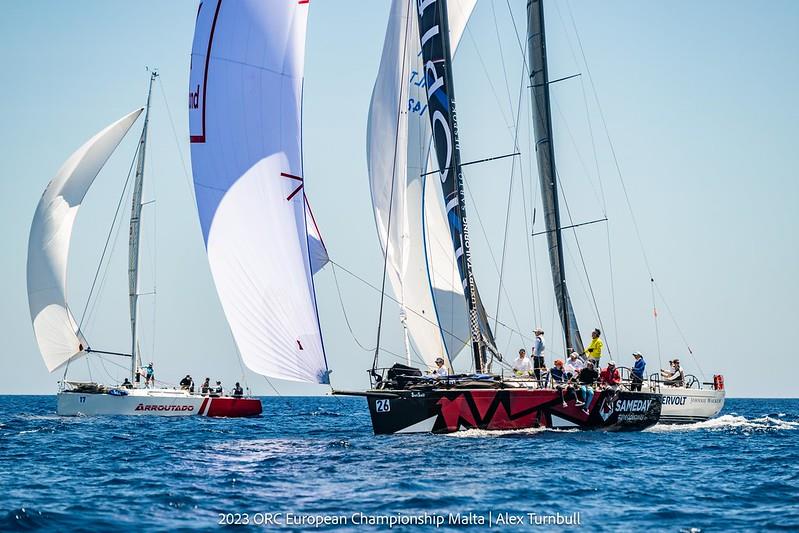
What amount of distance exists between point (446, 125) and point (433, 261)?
3604mm

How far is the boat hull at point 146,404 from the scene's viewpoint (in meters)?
39.8

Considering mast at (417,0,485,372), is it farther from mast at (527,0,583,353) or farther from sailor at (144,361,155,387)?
sailor at (144,361,155,387)

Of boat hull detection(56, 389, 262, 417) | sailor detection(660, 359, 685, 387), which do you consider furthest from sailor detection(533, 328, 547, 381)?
boat hull detection(56, 389, 262, 417)

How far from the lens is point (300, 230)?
772 inches

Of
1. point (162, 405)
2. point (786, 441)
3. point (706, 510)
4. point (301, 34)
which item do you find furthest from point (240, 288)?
point (162, 405)

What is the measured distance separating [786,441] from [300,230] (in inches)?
566

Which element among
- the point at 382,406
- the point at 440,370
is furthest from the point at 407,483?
the point at 440,370

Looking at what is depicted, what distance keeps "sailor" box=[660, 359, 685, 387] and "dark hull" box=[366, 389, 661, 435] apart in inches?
259

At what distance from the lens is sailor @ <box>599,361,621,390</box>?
26903 mm

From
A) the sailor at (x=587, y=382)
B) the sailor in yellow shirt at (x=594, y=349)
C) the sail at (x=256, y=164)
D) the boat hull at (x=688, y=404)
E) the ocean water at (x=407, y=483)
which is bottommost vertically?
the ocean water at (x=407, y=483)

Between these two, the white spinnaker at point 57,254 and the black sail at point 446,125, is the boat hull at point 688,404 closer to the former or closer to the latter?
the black sail at point 446,125

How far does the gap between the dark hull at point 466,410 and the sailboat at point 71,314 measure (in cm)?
1910

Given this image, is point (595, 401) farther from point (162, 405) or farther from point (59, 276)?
point (59, 276)

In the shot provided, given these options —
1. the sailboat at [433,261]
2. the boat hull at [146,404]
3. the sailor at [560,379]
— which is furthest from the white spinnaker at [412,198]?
A: the boat hull at [146,404]
